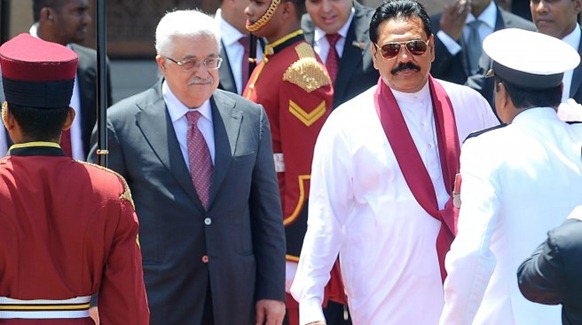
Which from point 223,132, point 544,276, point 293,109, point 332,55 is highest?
point 544,276

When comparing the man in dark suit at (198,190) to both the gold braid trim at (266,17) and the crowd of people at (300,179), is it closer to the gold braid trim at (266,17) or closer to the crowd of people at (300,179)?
the crowd of people at (300,179)

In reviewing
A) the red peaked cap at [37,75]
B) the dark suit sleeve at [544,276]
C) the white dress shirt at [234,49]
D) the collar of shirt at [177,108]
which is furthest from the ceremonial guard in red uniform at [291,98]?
the dark suit sleeve at [544,276]

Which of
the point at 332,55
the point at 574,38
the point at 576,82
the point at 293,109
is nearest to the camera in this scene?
the point at 293,109

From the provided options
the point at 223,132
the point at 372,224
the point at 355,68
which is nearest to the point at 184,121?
the point at 223,132

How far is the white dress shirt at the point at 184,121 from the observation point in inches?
233

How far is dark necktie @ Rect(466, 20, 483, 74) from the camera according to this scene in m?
8.55

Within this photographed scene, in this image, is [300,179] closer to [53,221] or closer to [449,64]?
[449,64]

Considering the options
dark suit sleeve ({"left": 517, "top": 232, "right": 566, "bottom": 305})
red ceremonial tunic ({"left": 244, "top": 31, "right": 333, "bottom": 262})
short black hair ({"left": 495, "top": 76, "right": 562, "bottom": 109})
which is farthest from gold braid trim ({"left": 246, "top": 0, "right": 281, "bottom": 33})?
dark suit sleeve ({"left": 517, "top": 232, "right": 566, "bottom": 305})

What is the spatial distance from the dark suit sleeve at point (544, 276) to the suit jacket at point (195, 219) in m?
1.91

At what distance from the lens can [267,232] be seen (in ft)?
19.6

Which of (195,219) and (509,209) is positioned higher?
(509,209)

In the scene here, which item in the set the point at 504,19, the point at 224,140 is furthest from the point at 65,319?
the point at 504,19

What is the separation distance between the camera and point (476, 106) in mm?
5938

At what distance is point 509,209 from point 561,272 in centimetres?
90
